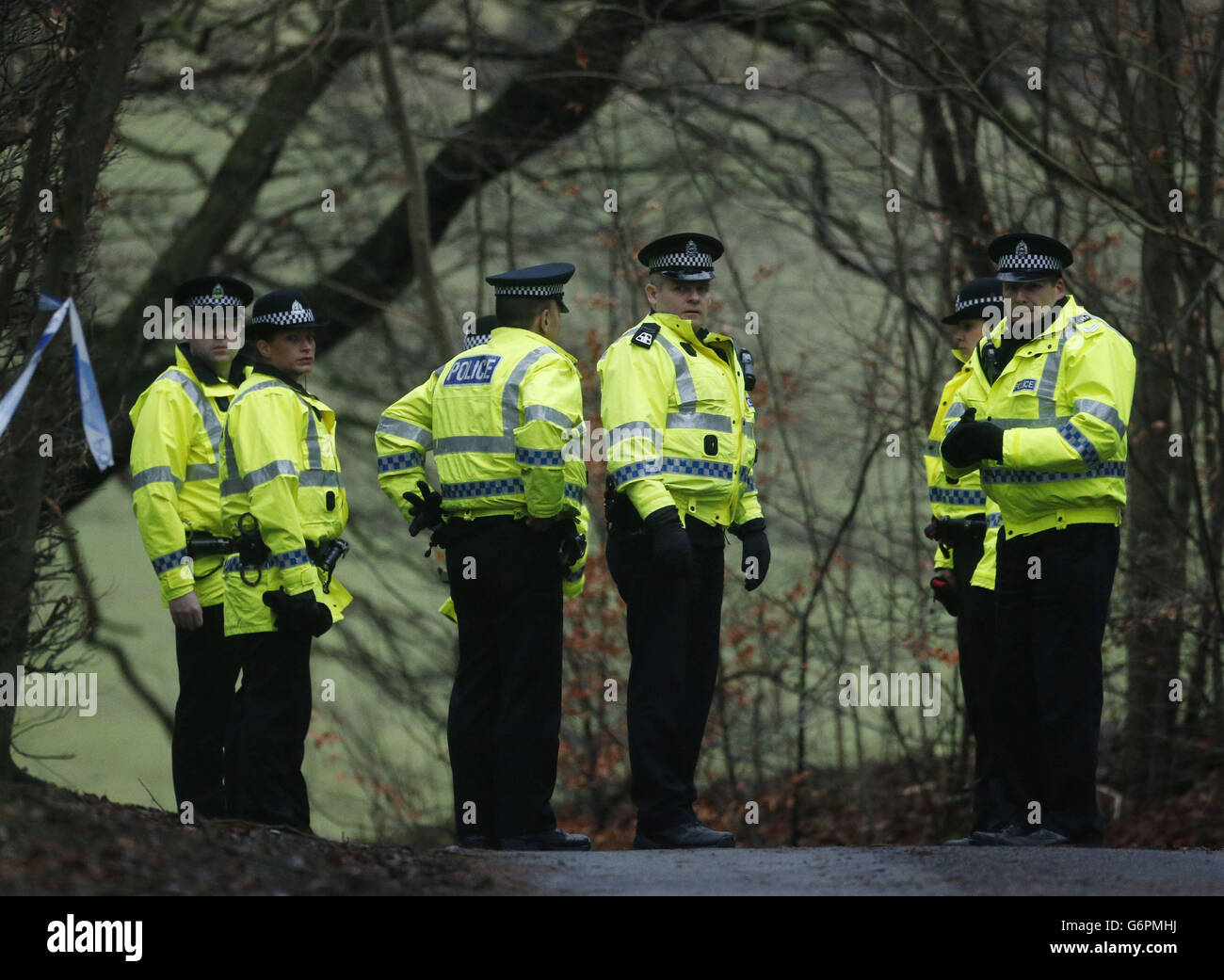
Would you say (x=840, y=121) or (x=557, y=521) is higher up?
(x=840, y=121)

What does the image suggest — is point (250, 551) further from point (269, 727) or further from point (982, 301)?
point (982, 301)

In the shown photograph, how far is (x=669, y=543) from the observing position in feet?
22.2

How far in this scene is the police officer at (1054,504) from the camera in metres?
6.83

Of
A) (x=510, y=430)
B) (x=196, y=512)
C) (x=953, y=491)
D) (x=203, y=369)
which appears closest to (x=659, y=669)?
(x=510, y=430)

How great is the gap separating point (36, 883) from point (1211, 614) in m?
8.49

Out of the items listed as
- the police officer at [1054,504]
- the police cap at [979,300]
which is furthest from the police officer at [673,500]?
the police cap at [979,300]

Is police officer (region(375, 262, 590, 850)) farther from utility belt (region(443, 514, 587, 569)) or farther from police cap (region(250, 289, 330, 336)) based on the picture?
police cap (region(250, 289, 330, 336))

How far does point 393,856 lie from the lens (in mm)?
5949

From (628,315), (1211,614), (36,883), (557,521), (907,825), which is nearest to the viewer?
(36,883)

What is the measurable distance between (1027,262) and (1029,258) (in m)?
0.02

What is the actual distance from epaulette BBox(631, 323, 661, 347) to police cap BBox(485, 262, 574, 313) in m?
0.33

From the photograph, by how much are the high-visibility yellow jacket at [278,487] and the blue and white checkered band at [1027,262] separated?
271cm
